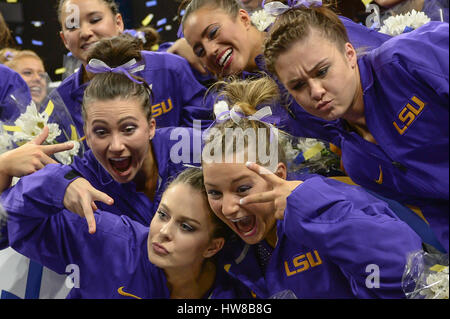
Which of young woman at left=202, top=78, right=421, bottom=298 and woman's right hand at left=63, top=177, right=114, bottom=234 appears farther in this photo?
woman's right hand at left=63, top=177, right=114, bottom=234

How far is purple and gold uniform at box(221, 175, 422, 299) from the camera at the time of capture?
0.89m

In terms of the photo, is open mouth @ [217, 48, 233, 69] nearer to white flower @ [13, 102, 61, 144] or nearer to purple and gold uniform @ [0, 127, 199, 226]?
purple and gold uniform @ [0, 127, 199, 226]

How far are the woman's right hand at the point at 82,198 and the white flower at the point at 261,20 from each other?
0.57 m

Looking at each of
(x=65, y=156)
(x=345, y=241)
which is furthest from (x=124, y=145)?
(x=345, y=241)

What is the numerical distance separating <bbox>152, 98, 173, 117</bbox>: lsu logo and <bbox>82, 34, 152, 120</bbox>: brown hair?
0.30ft

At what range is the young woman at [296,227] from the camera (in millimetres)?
893

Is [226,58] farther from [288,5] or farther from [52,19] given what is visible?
[52,19]

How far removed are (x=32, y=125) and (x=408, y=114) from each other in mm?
727

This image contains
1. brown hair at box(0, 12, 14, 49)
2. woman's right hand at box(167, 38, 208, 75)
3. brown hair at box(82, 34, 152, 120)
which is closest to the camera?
brown hair at box(82, 34, 152, 120)

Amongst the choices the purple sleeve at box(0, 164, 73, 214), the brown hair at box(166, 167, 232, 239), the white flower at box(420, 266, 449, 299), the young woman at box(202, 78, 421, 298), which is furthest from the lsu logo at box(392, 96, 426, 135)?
the purple sleeve at box(0, 164, 73, 214)

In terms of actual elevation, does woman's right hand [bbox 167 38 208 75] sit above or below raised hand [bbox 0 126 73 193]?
below

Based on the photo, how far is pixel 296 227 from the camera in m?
0.92

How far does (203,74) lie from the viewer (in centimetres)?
153

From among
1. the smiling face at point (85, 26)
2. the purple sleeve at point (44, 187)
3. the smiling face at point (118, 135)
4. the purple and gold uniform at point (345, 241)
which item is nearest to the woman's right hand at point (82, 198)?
the purple sleeve at point (44, 187)
